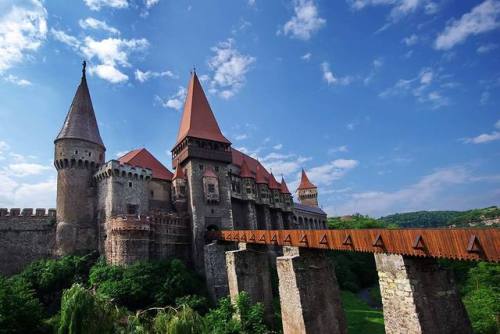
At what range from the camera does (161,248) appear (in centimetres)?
2492

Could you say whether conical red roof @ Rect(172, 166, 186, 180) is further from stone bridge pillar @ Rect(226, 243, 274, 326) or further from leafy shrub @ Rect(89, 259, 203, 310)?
stone bridge pillar @ Rect(226, 243, 274, 326)

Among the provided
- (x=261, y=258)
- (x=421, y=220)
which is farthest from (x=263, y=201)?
(x=421, y=220)

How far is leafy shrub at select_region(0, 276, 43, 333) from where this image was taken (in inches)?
567

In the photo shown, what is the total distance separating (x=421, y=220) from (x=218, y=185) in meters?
137

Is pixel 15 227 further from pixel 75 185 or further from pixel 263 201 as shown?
pixel 263 201

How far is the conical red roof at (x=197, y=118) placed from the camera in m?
31.6

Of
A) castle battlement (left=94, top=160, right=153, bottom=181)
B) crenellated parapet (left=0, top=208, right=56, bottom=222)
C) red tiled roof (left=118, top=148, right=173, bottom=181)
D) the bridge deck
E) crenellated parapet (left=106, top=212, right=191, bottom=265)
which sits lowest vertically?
the bridge deck

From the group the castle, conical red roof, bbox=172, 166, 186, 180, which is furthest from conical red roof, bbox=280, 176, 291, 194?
conical red roof, bbox=172, 166, 186, 180

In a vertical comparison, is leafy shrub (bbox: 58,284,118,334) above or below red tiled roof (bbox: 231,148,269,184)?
below

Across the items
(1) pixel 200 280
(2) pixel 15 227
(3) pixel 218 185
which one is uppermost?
(3) pixel 218 185

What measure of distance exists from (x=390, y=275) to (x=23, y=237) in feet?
85.0

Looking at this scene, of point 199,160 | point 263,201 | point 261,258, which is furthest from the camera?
point 263,201

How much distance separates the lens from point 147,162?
1191 inches

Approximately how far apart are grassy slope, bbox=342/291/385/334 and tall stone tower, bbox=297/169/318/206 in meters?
36.2
